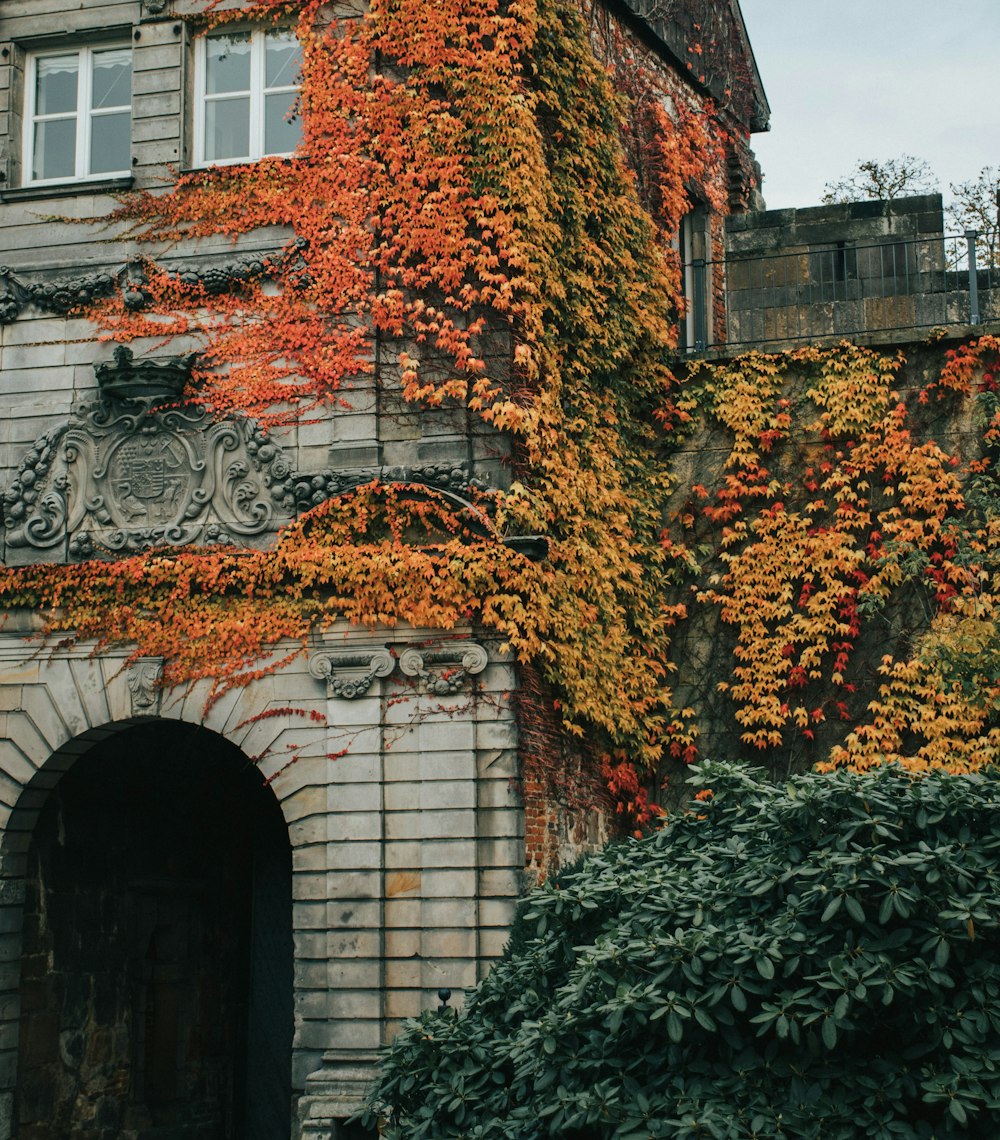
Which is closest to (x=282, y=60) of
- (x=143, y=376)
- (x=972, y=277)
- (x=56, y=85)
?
(x=56, y=85)

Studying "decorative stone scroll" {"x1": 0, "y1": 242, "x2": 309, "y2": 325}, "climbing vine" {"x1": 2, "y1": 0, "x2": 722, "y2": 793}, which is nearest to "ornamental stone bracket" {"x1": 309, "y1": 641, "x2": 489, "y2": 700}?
"climbing vine" {"x1": 2, "y1": 0, "x2": 722, "y2": 793}

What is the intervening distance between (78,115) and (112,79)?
49 cm

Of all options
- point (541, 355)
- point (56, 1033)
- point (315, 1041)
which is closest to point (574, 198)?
A: point (541, 355)

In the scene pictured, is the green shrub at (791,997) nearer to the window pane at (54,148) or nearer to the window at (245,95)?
the window at (245,95)

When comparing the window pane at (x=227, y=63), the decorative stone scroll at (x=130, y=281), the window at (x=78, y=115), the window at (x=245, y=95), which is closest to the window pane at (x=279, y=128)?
the window at (x=245, y=95)

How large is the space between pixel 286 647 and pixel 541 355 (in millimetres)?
3515

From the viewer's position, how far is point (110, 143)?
16484 mm

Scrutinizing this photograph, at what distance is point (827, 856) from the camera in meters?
8.91

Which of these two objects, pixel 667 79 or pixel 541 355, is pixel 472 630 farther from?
pixel 667 79

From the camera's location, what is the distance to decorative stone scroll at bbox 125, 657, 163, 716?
49.6 feet

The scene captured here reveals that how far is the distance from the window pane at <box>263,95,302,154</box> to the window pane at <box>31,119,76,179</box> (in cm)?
205

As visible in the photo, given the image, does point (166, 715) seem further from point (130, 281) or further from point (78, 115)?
point (78, 115)

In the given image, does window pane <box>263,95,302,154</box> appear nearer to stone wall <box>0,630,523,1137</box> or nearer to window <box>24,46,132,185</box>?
window <box>24,46,132,185</box>

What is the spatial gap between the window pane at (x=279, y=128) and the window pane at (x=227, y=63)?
377 mm
